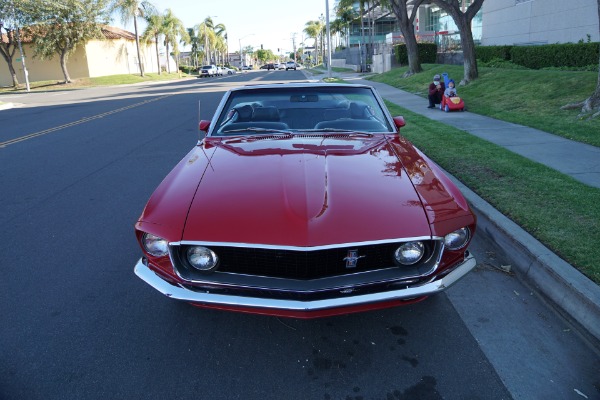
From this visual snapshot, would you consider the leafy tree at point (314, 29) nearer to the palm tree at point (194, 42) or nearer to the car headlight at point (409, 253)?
the palm tree at point (194, 42)

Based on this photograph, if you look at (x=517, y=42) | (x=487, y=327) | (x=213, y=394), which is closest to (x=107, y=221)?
(x=213, y=394)

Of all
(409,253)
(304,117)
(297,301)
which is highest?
(304,117)

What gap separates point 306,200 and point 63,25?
153 feet

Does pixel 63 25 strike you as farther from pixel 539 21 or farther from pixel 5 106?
pixel 539 21

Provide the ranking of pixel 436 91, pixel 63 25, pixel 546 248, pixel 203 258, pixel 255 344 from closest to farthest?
pixel 203 258
pixel 255 344
pixel 546 248
pixel 436 91
pixel 63 25

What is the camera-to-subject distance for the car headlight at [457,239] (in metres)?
2.79

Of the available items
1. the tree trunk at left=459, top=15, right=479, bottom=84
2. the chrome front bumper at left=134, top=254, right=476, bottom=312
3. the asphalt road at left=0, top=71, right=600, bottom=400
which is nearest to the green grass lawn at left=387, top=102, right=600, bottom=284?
the asphalt road at left=0, top=71, right=600, bottom=400

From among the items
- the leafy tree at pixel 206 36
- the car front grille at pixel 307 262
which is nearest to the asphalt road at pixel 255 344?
the car front grille at pixel 307 262

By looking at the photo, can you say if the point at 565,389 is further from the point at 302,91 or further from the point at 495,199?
the point at 302,91

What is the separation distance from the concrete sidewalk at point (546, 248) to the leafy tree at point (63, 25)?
140 ft

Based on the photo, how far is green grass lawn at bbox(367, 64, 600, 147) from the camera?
9.37 m

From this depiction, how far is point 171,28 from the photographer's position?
65.5 meters

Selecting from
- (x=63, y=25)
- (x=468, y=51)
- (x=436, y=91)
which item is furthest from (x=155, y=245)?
(x=63, y=25)

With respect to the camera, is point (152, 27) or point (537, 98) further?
point (152, 27)
